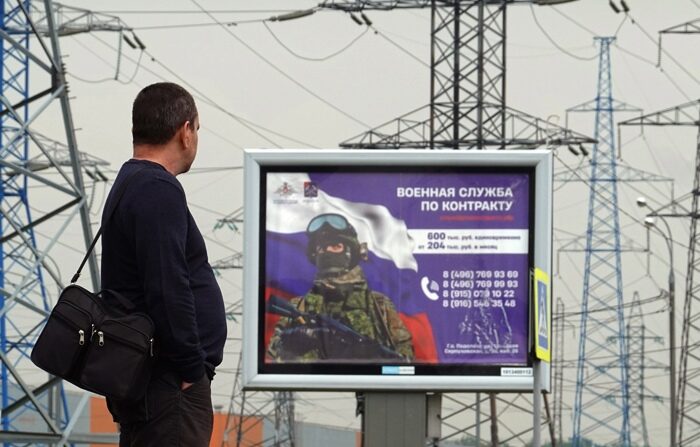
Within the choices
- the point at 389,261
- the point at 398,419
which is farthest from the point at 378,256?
the point at 398,419

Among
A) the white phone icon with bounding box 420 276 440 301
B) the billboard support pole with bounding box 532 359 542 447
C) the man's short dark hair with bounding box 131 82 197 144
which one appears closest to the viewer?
the man's short dark hair with bounding box 131 82 197 144

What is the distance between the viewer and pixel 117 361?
5199 millimetres

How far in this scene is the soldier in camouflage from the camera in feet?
36.1

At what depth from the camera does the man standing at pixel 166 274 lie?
517 cm

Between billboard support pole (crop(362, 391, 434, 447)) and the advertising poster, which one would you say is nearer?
billboard support pole (crop(362, 391, 434, 447))

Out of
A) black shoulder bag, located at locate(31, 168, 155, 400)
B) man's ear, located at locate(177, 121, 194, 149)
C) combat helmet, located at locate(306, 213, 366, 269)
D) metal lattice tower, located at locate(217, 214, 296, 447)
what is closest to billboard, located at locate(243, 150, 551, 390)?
combat helmet, located at locate(306, 213, 366, 269)

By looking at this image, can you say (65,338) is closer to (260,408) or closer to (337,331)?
(337,331)

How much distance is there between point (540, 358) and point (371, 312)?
352 cm

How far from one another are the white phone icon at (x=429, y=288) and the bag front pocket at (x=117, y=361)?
6074mm

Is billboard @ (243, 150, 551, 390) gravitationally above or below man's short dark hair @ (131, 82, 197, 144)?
below

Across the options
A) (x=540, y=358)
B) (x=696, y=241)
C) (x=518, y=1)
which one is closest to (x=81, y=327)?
(x=540, y=358)

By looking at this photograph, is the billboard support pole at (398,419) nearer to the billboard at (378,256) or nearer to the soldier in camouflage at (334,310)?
the billboard at (378,256)

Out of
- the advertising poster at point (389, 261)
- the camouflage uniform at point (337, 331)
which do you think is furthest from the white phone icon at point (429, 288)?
the camouflage uniform at point (337, 331)

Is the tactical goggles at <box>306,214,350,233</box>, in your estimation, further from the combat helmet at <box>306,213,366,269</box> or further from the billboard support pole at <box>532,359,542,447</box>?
the billboard support pole at <box>532,359,542,447</box>
